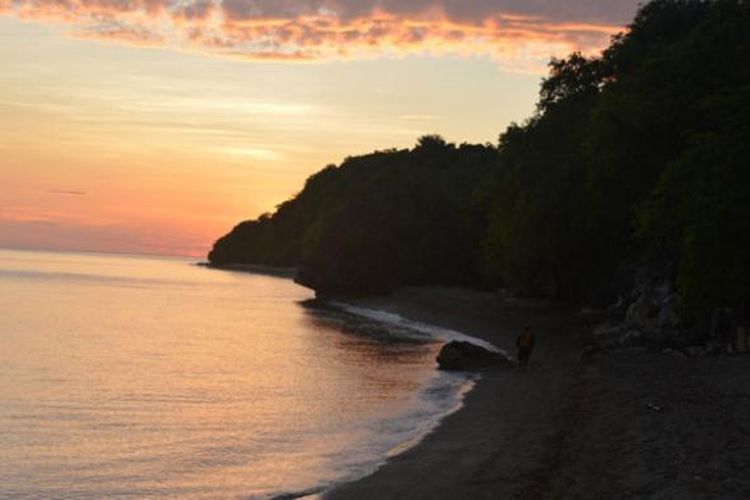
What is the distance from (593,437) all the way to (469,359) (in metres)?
17.7

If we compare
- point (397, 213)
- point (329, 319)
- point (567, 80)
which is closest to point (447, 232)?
point (397, 213)

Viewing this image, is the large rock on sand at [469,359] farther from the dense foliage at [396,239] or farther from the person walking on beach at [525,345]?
the dense foliage at [396,239]

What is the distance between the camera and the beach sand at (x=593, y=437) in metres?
14.3

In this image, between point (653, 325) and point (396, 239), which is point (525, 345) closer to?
point (653, 325)

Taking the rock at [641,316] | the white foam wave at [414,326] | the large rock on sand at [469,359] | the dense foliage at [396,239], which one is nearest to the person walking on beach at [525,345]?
the large rock on sand at [469,359]

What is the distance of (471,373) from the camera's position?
113 ft

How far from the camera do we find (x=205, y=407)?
1095 inches

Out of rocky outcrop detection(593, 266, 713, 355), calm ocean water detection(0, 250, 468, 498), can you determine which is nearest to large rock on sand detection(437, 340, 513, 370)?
calm ocean water detection(0, 250, 468, 498)

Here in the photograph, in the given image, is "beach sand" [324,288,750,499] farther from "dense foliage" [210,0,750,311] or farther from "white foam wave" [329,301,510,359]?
"white foam wave" [329,301,510,359]

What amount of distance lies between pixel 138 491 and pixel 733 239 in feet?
72.4

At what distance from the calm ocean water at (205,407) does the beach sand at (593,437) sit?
140cm

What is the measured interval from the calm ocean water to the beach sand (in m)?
1.40

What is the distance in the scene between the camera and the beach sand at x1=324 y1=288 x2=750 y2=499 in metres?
14.3

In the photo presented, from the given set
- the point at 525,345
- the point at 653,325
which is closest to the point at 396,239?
the point at 653,325
